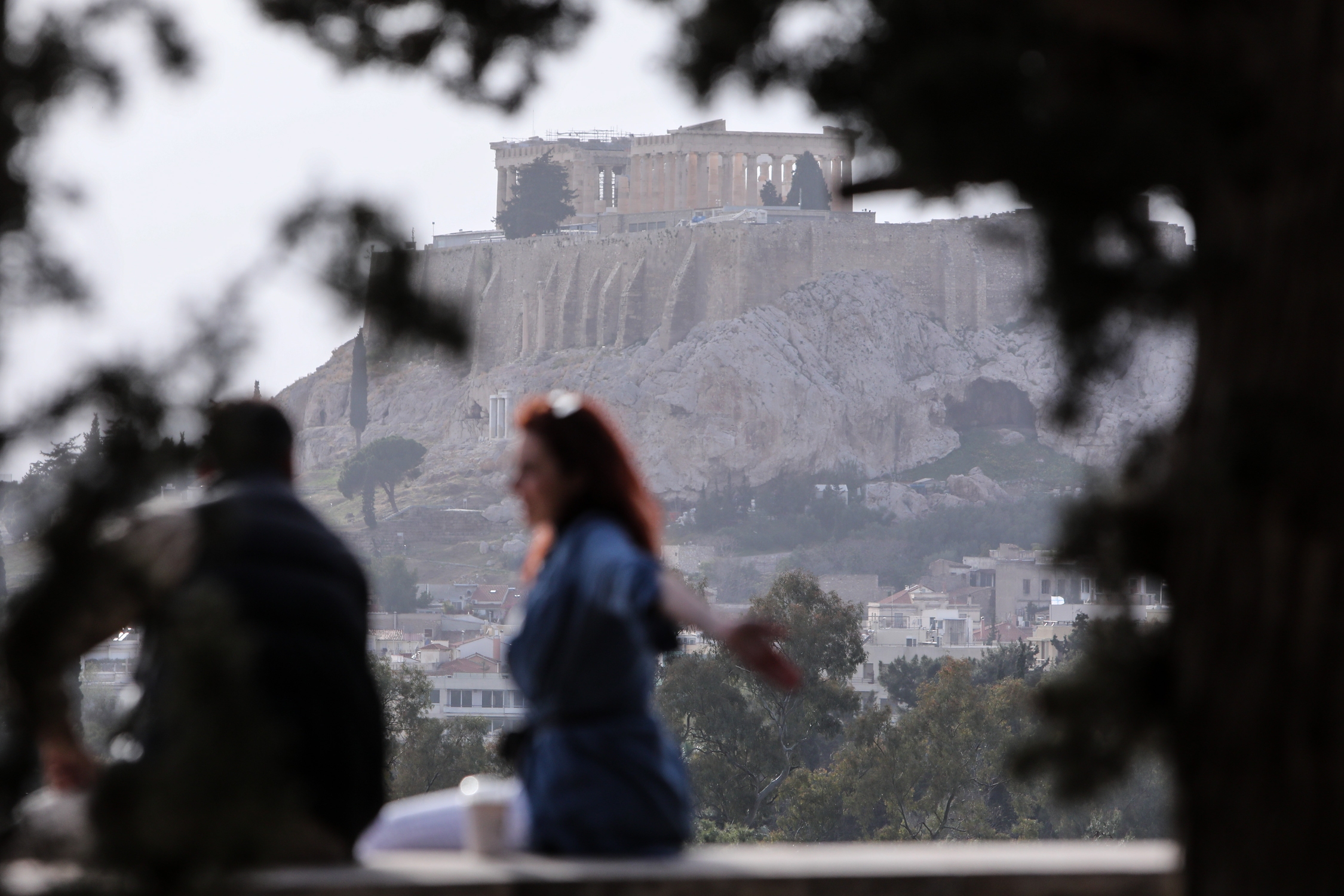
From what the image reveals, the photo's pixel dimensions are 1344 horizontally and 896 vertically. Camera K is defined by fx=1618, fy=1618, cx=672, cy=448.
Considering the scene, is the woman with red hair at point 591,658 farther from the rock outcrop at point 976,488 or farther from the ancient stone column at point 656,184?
the ancient stone column at point 656,184

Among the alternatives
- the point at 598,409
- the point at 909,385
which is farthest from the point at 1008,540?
the point at 598,409

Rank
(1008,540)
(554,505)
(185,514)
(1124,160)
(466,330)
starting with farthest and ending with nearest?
1. (1008,540)
2. (554,505)
3. (185,514)
4. (466,330)
5. (1124,160)

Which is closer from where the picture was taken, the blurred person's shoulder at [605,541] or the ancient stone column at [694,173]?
the blurred person's shoulder at [605,541]

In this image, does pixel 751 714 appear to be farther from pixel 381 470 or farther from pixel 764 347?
pixel 381 470

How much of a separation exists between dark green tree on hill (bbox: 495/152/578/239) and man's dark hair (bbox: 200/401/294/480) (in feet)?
184

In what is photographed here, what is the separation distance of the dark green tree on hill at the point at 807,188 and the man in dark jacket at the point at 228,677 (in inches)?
2115

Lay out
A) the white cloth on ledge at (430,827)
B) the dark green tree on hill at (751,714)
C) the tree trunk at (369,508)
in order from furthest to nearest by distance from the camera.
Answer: the tree trunk at (369,508) < the dark green tree on hill at (751,714) < the white cloth on ledge at (430,827)

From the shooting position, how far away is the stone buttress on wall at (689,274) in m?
51.0

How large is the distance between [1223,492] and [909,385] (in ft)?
169

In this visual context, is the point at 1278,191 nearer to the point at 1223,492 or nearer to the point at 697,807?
the point at 1223,492

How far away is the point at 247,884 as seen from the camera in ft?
4.26

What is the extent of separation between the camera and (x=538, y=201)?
2281 inches

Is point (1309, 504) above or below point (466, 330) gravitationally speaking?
below

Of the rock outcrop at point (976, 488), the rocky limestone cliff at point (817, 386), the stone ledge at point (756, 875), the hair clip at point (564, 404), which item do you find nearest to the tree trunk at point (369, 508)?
the rocky limestone cliff at point (817, 386)
